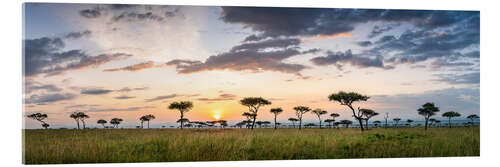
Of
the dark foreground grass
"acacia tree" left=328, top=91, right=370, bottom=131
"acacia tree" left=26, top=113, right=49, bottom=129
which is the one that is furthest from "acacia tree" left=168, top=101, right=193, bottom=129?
"acacia tree" left=328, top=91, right=370, bottom=131

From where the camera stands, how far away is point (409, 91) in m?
10.9

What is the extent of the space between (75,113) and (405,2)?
10.2 metres

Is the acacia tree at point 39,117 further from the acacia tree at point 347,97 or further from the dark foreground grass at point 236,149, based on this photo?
the acacia tree at point 347,97

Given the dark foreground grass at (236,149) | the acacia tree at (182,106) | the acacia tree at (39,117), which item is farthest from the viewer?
the acacia tree at (182,106)

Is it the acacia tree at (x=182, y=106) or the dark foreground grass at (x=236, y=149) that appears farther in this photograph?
the acacia tree at (x=182, y=106)

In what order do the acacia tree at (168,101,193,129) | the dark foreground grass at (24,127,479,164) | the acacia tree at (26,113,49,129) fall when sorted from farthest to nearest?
1. the acacia tree at (168,101,193,129)
2. the acacia tree at (26,113,49,129)
3. the dark foreground grass at (24,127,479,164)

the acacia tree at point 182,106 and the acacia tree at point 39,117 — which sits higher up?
the acacia tree at point 182,106

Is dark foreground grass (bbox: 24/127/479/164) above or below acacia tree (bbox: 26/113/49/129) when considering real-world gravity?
below

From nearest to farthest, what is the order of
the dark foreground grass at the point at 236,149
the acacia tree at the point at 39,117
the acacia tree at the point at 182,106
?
the dark foreground grass at the point at 236,149
the acacia tree at the point at 39,117
the acacia tree at the point at 182,106

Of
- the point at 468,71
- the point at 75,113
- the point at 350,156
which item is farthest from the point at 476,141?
the point at 75,113

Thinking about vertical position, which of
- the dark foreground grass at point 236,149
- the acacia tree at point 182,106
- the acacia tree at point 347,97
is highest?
the acacia tree at point 347,97

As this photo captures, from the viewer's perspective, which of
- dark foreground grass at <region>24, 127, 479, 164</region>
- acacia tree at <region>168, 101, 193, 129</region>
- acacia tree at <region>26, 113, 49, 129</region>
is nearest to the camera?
dark foreground grass at <region>24, 127, 479, 164</region>

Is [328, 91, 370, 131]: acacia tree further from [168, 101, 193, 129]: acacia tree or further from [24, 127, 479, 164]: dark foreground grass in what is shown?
[168, 101, 193, 129]: acacia tree

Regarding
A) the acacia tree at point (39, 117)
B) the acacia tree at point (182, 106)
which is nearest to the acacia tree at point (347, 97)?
the acacia tree at point (182, 106)
